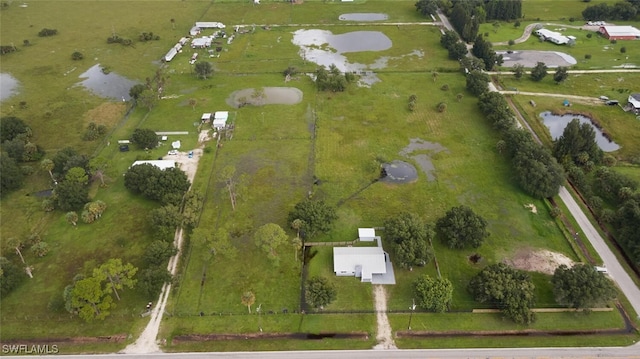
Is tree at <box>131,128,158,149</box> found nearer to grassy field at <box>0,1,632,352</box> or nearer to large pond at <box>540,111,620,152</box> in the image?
grassy field at <box>0,1,632,352</box>

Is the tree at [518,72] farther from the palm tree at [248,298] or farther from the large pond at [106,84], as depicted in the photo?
the large pond at [106,84]

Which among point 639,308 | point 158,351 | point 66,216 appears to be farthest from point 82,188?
point 639,308

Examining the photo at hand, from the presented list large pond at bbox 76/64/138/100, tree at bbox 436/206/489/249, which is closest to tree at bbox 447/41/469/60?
tree at bbox 436/206/489/249

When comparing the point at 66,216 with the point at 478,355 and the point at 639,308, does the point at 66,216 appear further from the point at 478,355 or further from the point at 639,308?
the point at 639,308

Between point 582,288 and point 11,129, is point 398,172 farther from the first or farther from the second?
point 11,129

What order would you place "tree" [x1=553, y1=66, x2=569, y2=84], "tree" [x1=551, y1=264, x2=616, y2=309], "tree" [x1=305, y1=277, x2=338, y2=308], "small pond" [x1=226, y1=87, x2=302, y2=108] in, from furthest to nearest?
"tree" [x1=553, y1=66, x2=569, y2=84] < "small pond" [x1=226, y1=87, x2=302, y2=108] < "tree" [x1=305, y1=277, x2=338, y2=308] < "tree" [x1=551, y1=264, x2=616, y2=309]
